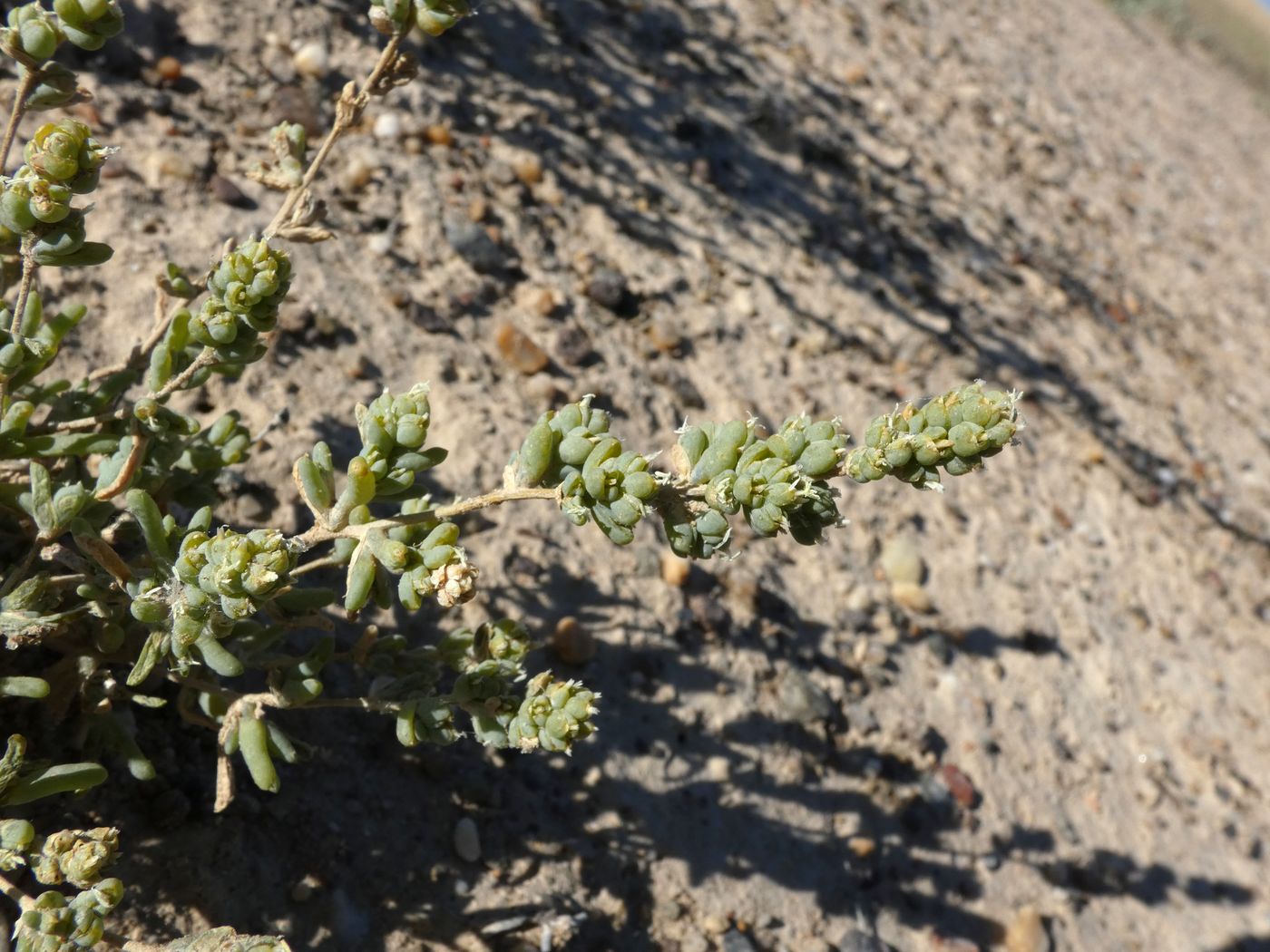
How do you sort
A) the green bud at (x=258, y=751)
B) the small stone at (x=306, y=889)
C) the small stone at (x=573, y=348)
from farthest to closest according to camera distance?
the small stone at (x=573, y=348) < the small stone at (x=306, y=889) < the green bud at (x=258, y=751)

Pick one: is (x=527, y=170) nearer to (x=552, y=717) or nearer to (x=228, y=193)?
(x=228, y=193)

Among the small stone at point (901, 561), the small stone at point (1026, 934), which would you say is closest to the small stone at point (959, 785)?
the small stone at point (1026, 934)

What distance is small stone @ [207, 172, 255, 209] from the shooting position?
12.8 feet

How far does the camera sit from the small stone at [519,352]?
4113 mm

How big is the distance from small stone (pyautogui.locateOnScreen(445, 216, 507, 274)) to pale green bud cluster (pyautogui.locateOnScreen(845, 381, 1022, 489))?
8.62ft

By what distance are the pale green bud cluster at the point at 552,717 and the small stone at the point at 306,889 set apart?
765 millimetres

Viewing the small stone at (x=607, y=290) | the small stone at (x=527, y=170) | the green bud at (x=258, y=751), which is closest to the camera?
the green bud at (x=258, y=751)

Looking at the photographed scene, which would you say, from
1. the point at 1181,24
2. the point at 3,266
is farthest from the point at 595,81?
the point at 1181,24

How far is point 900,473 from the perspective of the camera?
6.61 feet

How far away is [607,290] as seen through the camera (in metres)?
4.54

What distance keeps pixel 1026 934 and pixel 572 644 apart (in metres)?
1.86

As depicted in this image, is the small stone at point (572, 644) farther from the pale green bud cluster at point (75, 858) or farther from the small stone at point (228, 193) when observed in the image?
the small stone at point (228, 193)

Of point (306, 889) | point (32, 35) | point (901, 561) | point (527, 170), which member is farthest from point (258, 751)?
point (527, 170)

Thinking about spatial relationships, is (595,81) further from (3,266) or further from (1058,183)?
(1058,183)
